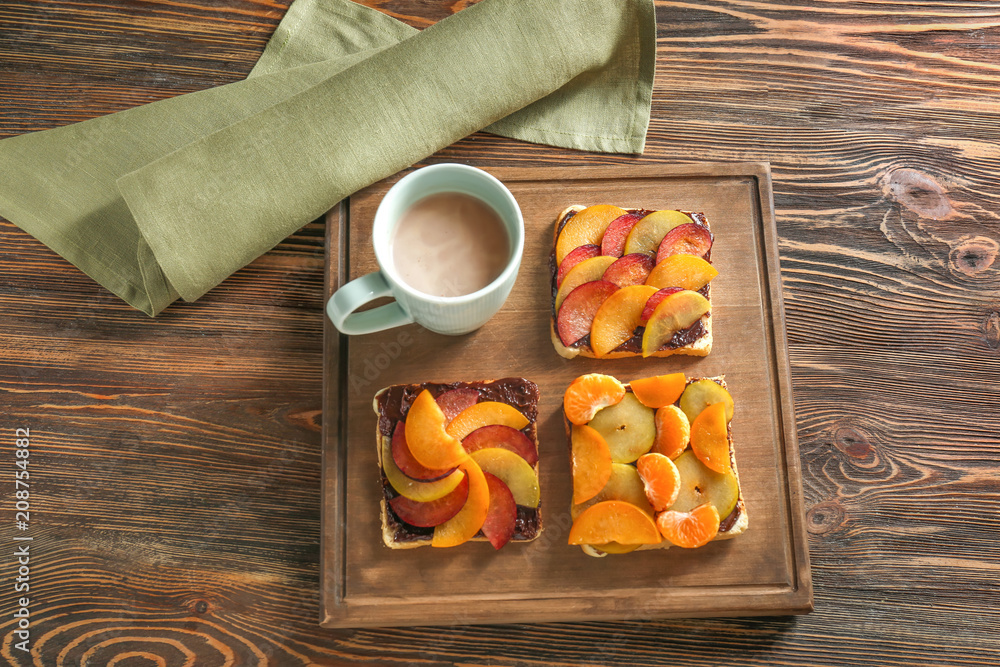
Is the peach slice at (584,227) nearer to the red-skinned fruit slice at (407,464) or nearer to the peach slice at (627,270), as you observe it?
the peach slice at (627,270)

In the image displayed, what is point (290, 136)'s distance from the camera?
1853 mm

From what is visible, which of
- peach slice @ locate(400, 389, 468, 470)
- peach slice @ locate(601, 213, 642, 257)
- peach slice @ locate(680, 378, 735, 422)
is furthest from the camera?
peach slice @ locate(601, 213, 642, 257)

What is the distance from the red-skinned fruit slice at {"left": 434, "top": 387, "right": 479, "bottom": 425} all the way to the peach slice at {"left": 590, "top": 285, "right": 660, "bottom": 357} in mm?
361

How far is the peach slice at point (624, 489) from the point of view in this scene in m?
1.69

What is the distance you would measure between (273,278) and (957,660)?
7.64 ft

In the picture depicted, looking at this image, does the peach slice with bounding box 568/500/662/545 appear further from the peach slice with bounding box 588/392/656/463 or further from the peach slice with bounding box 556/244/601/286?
the peach slice with bounding box 556/244/601/286

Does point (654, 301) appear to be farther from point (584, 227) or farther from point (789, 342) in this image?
point (789, 342)

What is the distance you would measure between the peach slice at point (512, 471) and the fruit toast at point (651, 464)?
4.5 inches

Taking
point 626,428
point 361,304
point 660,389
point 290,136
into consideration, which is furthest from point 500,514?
point 290,136

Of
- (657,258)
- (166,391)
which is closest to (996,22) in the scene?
(657,258)

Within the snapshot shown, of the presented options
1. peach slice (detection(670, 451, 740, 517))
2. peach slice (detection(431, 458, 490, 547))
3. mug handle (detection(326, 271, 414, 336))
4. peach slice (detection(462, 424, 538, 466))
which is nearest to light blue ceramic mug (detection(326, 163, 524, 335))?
mug handle (detection(326, 271, 414, 336))

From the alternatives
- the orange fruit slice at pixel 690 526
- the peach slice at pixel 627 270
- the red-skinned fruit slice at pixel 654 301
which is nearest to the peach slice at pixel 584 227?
the peach slice at pixel 627 270

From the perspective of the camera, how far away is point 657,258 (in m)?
1.82

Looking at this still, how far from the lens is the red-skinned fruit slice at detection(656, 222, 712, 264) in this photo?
5.97 feet
